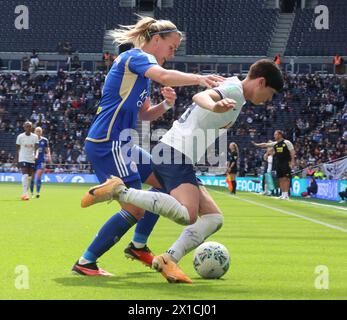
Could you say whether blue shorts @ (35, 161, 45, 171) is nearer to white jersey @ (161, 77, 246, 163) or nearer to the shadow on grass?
the shadow on grass

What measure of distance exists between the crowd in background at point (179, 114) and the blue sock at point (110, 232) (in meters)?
36.6

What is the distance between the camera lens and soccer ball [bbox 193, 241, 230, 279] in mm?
8070

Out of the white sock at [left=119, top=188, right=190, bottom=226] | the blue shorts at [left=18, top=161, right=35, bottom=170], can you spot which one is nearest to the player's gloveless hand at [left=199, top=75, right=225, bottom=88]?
the white sock at [left=119, top=188, right=190, bottom=226]

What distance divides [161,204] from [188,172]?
489mm

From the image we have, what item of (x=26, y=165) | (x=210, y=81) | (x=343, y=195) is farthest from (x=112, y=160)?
(x=343, y=195)

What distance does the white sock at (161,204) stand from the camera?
726 centimetres

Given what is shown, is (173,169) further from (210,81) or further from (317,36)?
(317,36)

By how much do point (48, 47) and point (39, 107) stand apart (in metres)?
8.72

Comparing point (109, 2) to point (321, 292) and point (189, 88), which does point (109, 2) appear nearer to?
point (189, 88)

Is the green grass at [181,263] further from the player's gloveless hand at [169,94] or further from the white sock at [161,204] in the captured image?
the player's gloveless hand at [169,94]

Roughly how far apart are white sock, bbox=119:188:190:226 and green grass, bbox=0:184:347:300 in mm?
606
